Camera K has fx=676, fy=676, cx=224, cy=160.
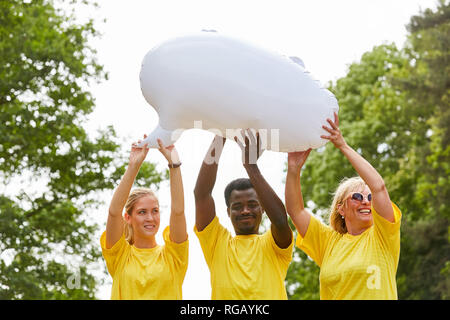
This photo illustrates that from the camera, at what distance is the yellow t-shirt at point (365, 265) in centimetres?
370

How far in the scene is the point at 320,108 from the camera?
3.80 m

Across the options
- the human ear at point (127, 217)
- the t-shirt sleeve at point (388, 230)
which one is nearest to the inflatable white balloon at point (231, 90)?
the t-shirt sleeve at point (388, 230)

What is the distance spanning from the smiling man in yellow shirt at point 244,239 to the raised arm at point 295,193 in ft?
0.37

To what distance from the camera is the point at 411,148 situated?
1709 cm

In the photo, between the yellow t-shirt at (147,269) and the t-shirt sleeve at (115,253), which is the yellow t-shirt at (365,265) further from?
the t-shirt sleeve at (115,253)

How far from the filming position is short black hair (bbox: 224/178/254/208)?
4.18 metres

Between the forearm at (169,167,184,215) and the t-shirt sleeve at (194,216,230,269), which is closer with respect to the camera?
the forearm at (169,167,184,215)

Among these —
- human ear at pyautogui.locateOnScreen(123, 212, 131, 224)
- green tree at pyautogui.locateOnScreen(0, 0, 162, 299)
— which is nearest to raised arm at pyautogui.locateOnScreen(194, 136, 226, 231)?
human ear at pyautogui.locateOnScreen(123, 212, 131, 224)

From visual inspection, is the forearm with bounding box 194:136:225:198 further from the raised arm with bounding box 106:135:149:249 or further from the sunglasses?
the sunglasses

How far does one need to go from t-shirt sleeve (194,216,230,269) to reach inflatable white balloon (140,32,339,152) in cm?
65
